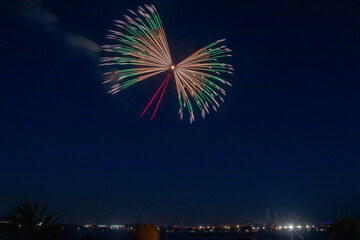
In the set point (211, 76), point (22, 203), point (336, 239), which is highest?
point (211, 76)

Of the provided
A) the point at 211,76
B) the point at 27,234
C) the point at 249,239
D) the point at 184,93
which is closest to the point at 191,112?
the point at 184,93

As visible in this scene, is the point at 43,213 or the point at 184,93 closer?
the point at 43,213

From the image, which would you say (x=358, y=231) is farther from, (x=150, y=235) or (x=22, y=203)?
(x=150, y=235)

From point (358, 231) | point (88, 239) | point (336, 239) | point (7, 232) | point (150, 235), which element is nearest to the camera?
point (88, 239)

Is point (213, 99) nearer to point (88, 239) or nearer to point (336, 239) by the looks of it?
point (336, 239)

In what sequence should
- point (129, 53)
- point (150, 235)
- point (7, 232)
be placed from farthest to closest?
1. point (129, 53)
2. point (7, 232)
3. point (150, 235)

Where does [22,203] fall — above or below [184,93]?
below
